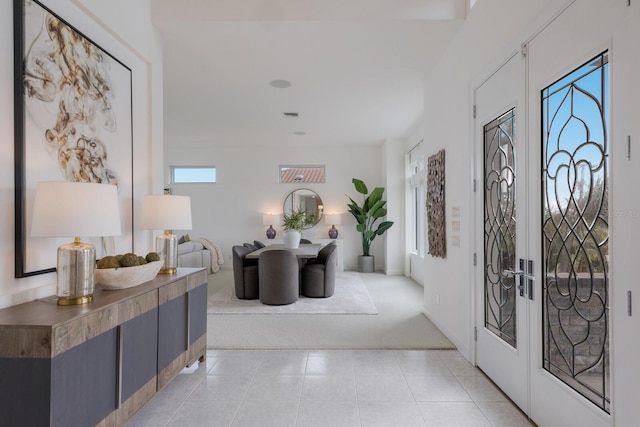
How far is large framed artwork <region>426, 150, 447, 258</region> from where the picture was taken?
378 centimetres

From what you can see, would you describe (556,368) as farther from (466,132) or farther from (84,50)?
(84,50)

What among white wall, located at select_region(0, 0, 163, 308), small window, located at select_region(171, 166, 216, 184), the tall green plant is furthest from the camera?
small window, located at select_region(171, 166, 216, 184)

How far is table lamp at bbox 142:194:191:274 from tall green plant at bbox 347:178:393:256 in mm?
5534

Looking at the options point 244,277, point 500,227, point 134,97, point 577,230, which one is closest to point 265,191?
point 244,277

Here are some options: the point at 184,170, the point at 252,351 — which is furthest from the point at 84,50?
the point at 184,170

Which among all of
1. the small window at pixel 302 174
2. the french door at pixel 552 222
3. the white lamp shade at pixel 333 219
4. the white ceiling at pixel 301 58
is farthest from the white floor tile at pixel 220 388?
the small window at pixel 302 174

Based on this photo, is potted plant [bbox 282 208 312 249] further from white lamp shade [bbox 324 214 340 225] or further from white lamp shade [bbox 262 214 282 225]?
white lamp shade [bbox 324 214 340 225]

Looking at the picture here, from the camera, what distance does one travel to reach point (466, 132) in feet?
10.3

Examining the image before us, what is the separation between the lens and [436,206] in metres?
3.99

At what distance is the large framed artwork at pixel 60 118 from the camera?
1790 millimetres

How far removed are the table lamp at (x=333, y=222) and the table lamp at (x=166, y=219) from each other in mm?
5663

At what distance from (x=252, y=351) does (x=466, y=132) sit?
2.75 meters

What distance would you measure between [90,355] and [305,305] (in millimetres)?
3568

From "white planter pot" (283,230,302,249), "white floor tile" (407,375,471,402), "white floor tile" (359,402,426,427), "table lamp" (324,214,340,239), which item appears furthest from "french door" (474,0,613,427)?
"table lamp" (324,214,340,239)
